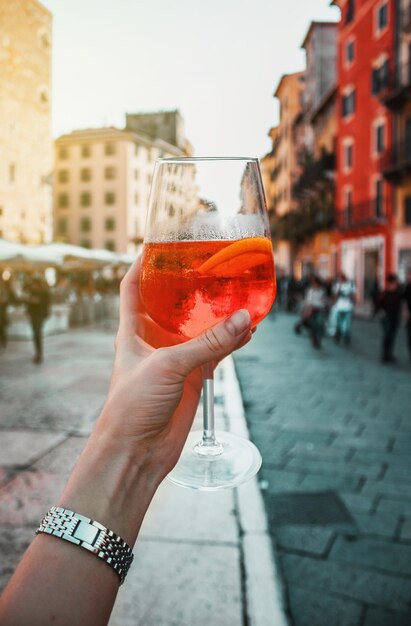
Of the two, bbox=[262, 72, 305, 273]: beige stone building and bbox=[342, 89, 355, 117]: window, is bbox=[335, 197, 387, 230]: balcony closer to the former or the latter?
bbox=[342, 89, 355, 117]: window

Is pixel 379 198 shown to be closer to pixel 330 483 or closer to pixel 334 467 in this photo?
pixel 334 467

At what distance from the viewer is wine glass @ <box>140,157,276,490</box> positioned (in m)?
1.07

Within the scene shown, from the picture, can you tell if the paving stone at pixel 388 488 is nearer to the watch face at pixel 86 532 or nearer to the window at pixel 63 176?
the watch face at pixel 86 532

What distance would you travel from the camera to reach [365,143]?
25109 mm

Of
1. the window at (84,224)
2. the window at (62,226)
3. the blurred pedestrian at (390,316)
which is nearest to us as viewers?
the blurred pedestrian at (390,316)

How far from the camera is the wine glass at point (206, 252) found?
1072 millimetres

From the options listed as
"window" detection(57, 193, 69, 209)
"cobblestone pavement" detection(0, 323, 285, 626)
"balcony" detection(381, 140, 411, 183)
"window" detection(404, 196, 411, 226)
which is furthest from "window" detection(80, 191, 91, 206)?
"cobblestone pavement" detection(0, 323, 285, 626)

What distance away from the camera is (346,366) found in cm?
879

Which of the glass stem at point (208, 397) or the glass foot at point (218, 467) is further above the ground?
the glass stem at point (208, 397)

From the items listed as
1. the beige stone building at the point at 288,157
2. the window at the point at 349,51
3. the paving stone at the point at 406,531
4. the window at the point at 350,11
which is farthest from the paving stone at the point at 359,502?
the beige stone building at the point at 288,157

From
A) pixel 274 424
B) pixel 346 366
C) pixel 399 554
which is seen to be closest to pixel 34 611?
pixel 399 554

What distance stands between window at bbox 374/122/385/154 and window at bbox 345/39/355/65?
4616 mm

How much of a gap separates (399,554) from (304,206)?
35.0m

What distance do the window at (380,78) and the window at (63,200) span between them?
120ft
